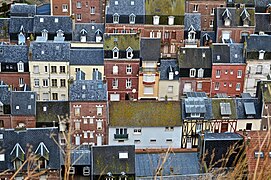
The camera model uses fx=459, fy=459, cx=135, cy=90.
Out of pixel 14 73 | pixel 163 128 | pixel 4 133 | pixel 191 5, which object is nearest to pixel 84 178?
pixel 4 133

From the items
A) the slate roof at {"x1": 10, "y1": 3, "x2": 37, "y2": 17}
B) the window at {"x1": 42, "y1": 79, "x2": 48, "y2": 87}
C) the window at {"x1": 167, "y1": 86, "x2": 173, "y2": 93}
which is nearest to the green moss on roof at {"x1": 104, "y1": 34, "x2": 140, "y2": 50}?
the window at {"x1": 167, "y1": 86, "x2": 173, "y2": 93}

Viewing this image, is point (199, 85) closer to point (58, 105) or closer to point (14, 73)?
point (58, 105)

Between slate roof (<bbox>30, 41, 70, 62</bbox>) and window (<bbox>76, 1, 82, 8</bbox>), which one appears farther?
window (<bbox>76, 1, 82, 8</bbox>)

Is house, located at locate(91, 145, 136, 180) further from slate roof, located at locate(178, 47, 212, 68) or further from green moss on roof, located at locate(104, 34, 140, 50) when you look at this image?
slate roof, located at locate(178, 47, 212, 68)

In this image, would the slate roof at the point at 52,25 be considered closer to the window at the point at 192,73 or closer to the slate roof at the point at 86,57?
the slate roof at the point at 86,57

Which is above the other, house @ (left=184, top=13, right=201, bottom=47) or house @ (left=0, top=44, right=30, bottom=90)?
house @ (left=184, top=13, right=201, bottom=47)

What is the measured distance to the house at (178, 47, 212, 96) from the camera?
57.2 metres

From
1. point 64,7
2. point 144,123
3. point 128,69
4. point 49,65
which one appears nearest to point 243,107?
point 144,123

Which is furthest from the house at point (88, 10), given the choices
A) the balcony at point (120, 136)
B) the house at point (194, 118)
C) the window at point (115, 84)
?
the balcony at point (120, 136)

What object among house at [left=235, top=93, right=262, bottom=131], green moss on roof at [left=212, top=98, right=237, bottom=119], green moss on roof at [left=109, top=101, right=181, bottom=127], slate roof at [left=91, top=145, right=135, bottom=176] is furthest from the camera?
house at [left=235, top=93, right=262, bottom=131]

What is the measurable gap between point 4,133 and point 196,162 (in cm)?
1806

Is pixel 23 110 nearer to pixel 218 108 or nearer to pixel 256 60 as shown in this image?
pixel 218 108

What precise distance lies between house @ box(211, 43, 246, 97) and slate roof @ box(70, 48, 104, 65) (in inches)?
563

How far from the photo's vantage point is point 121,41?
5722 centimetres
